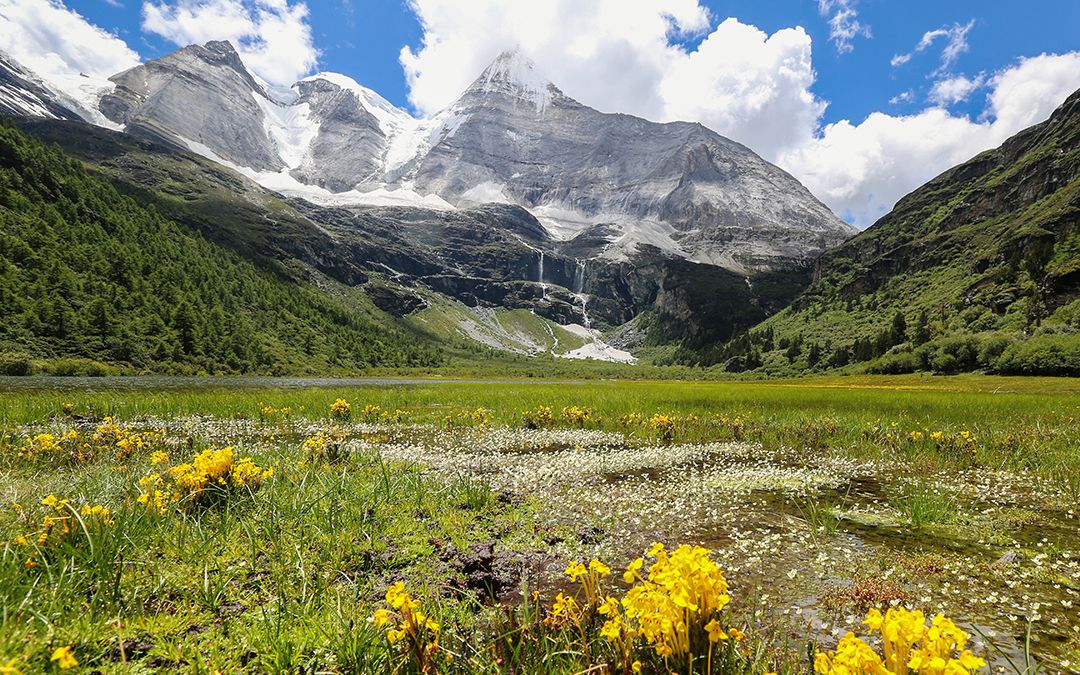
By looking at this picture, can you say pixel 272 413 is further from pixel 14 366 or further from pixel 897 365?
pixel 897 365

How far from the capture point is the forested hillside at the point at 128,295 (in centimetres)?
9056

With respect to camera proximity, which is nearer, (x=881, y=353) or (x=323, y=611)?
(x=323, y=611)

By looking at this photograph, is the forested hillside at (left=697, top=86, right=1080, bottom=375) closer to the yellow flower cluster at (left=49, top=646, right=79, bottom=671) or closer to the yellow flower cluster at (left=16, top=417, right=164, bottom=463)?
the yellow flower cluster at (left=49, top=646, right=79, bottom=671)

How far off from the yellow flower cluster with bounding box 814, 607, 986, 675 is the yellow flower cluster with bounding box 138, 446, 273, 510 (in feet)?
27.5

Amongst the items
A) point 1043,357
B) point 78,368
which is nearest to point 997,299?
point 1043,357

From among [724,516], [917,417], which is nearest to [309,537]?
[724,516]

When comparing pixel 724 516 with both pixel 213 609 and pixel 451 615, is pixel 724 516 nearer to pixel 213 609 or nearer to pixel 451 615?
pixel 451 615

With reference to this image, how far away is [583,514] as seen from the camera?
9664 mm

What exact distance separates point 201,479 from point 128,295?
145579mm

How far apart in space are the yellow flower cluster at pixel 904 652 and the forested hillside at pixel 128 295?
3978 inches

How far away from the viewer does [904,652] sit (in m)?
2.64

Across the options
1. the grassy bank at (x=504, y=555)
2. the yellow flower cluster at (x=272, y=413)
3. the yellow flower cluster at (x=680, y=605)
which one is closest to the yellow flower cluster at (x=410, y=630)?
the grassy bank at (x=504, y=555)

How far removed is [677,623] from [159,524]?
721cm

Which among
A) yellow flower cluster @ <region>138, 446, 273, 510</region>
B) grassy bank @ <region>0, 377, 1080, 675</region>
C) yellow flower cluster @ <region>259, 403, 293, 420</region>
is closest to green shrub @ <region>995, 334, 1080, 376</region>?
grassy bank @ <region>0, 377, 1080, 675</region>
